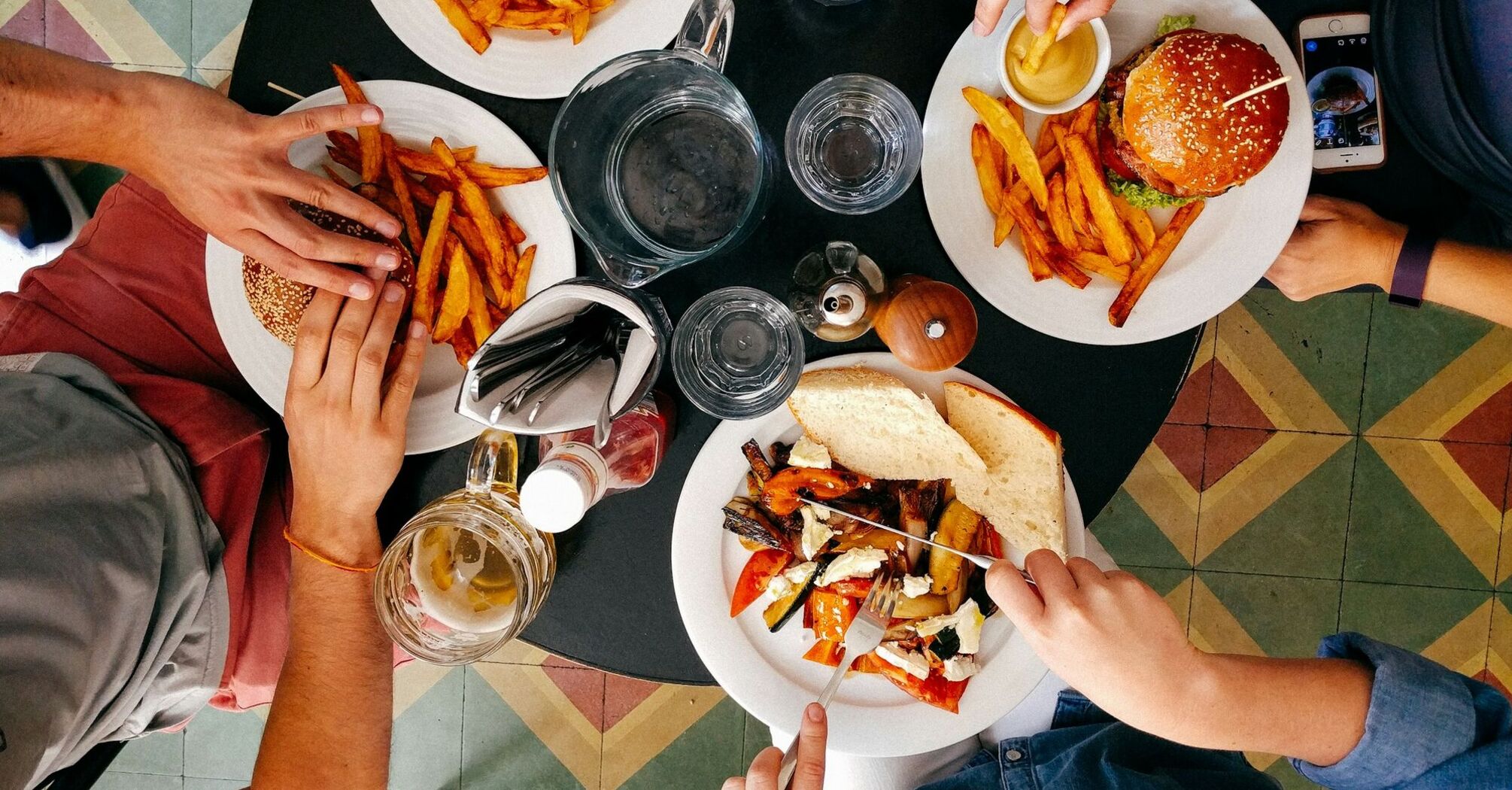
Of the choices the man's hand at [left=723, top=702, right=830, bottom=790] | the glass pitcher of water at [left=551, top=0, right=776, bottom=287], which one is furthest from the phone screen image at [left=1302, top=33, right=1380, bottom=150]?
the man's hand at [left=723, top=702, right=830, bottom=790]

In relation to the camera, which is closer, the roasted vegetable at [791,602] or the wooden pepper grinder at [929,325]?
the wooden pepper grinder at [929,325]

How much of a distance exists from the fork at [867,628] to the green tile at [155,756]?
2.25m

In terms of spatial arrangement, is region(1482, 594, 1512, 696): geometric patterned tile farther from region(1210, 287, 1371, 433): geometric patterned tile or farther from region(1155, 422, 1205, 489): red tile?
region(1155, 422, 1205, 489): red tile

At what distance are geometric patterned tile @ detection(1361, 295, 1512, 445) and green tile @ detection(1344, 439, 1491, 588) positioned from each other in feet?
0.49

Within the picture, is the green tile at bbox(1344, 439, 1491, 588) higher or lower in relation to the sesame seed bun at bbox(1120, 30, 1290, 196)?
lower

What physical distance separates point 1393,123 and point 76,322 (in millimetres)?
2365

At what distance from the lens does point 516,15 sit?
1.35m

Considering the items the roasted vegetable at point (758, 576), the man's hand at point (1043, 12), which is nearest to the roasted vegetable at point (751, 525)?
the roasted vegetable at point (758, 576)

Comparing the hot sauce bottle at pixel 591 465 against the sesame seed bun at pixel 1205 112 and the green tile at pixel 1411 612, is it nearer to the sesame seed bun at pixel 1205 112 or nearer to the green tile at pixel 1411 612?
the sesame seed bun at pixel 1205 112

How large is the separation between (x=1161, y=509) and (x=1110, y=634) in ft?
4.84

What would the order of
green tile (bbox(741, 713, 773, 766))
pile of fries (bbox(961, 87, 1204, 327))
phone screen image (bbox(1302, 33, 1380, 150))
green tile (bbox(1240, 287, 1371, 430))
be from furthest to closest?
green tile (bbox(741, 713, 773, 766))
green tile (bbox(1240, 287, 1371, 430))
phone screen image (bbox(1302, 33, 1380, 150))
pile of fries (bbox(961, 87, 1204, 327))

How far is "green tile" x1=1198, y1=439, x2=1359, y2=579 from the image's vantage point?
2551mm

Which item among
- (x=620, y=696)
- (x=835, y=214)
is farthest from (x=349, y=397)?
(x=620, y=696)

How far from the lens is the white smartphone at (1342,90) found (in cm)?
145
